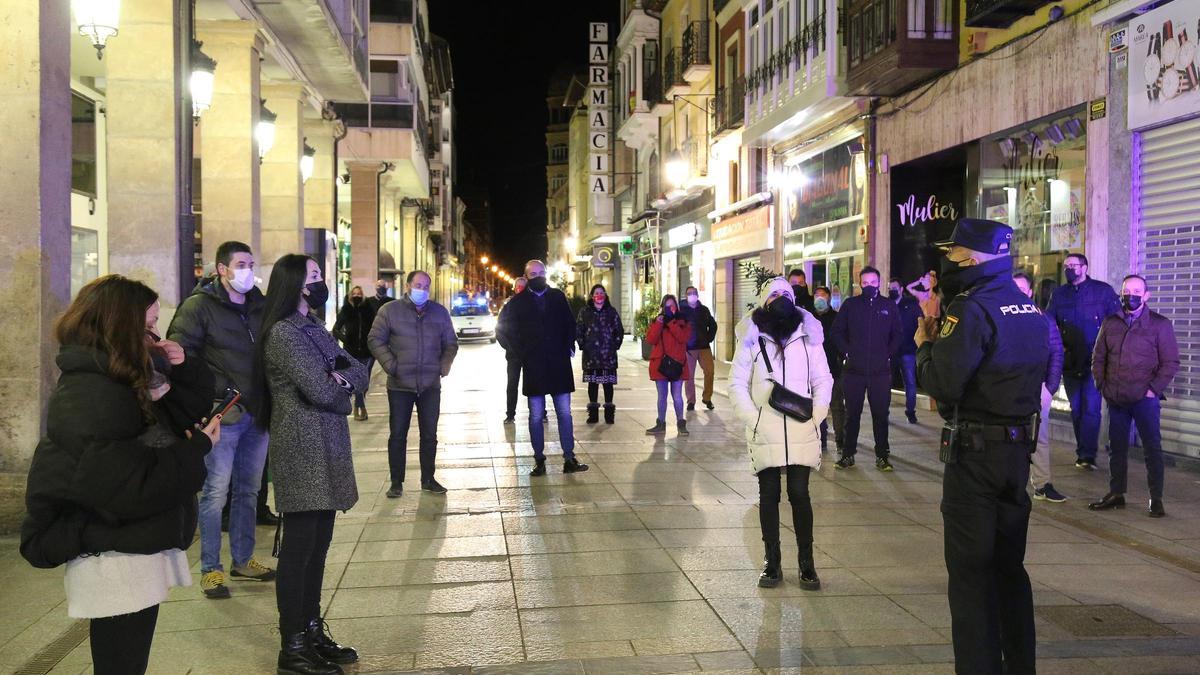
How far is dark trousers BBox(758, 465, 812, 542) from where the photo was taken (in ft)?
19.9

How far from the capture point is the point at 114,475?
10.6 feet

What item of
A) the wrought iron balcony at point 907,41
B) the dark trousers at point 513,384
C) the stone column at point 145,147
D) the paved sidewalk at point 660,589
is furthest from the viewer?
the wrought iron balcony at point 907,41

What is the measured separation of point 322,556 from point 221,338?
6.48ft

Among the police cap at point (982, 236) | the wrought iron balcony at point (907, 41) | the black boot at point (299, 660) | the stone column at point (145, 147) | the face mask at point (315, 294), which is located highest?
the wrought iron balcony at point (907, 41)

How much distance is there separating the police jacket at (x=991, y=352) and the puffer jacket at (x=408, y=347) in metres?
5.32

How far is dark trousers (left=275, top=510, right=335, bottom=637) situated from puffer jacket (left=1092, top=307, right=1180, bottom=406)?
6353 mm

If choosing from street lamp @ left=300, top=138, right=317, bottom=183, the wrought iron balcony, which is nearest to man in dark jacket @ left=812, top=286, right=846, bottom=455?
the wrought iron balcony

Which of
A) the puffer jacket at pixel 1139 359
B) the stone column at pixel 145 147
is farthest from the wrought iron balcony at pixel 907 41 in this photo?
the stone column at pixel 145 147

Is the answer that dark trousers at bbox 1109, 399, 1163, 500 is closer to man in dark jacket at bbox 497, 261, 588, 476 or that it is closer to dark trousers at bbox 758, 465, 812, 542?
dark trousers at bbox 758, 465, 812, 542

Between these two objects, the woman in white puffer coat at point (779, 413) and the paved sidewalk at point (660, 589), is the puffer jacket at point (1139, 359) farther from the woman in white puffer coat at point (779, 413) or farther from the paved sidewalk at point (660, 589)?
the woman in white puffer coat at point (779, 413)

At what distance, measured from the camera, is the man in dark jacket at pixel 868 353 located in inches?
401

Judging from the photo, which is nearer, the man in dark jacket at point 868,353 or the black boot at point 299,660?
the black boot at point 299,660

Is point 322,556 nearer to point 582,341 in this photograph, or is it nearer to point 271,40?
point 582,341

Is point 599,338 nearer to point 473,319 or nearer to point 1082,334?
point 1082,334
